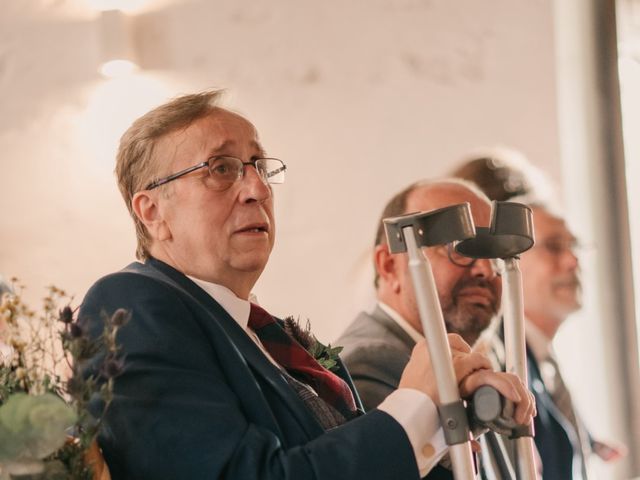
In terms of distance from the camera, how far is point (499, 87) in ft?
12.0

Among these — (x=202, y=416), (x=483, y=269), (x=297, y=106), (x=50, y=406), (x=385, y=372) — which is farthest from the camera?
(x=297, y=106)

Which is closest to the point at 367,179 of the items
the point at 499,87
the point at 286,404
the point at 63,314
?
the point at 499,87

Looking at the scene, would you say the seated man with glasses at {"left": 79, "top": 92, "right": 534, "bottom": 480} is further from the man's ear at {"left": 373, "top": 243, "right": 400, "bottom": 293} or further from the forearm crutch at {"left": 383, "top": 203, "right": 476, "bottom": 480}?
the man's ear at {"left": 373, "top": 243, "right": 400, "bottom": 293}

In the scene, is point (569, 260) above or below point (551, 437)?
above

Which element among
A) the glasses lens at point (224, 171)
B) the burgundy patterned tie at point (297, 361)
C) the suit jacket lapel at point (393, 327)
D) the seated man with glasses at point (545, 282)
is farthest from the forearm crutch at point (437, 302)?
the seated man with glasses at point (545, 282)

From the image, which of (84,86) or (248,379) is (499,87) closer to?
(84,86)

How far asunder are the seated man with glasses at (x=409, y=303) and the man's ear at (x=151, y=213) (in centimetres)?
83

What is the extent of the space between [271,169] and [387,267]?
0.97 m

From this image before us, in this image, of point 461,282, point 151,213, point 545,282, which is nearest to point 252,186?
point 151,213

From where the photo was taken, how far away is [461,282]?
2.86m

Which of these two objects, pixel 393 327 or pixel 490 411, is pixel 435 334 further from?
pixel 393 327

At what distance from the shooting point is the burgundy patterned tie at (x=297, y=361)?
1.73 metres

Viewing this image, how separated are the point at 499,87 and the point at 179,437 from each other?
2.62 metres

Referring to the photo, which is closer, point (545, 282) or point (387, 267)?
point (387, 267)
